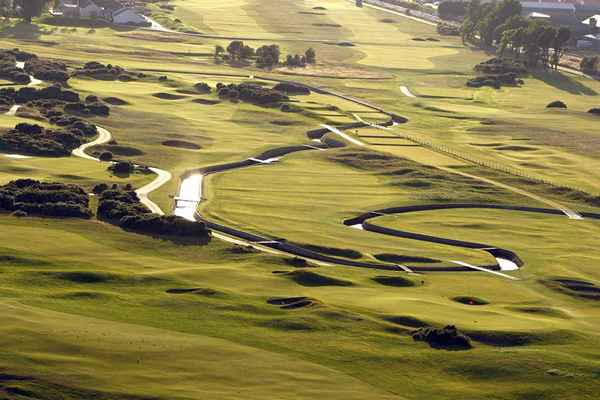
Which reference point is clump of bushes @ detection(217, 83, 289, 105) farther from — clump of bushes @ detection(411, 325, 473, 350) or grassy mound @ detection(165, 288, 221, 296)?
clump of bushes @ detection(411, 325, 473, 350)

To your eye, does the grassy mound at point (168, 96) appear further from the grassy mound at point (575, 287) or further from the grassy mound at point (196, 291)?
the grassy mound at point (196, 291)

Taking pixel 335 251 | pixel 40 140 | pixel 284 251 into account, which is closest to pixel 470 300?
pixel 335 251

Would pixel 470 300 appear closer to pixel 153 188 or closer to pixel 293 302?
pixel 293 302

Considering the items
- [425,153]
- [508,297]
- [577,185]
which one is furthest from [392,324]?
[425,153]

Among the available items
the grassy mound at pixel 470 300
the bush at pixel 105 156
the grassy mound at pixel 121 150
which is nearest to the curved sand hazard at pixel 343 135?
the grassy mound at pixel 121 150

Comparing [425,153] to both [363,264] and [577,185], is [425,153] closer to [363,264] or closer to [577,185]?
[577,185]
